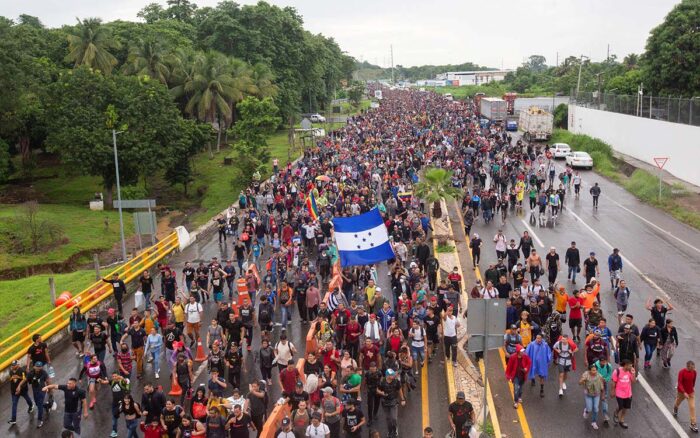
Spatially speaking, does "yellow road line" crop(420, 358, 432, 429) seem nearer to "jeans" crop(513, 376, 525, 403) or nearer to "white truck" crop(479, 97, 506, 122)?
"jeans" crop(513, 376, 525, 403)

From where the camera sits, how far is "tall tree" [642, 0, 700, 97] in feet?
145

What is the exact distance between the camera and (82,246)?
29.4m

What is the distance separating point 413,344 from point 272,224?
11.4m

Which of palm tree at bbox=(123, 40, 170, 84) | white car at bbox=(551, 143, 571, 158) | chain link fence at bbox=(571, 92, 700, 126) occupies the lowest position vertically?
white car at bbox=(551, 143, 571, 158)

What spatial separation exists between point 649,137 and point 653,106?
195 centimetres

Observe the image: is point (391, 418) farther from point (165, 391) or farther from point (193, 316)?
point (193, 316)

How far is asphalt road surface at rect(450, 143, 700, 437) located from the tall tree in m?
12.1

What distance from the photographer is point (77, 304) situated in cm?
1641

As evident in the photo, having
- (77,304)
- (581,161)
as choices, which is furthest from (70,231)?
(581,161)

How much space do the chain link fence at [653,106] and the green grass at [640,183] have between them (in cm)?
312

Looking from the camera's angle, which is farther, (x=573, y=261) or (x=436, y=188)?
(x=436, y=188)

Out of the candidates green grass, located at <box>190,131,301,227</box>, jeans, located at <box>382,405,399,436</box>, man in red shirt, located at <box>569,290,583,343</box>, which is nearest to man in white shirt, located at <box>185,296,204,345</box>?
jeans, located at <box>382,405,399,436</box>

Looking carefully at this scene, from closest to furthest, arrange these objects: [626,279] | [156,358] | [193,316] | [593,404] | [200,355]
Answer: [593,404] → [156,358] → [200,355] → [193,316] → [626,279]

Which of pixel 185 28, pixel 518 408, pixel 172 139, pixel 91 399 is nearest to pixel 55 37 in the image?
pixel 185 28
